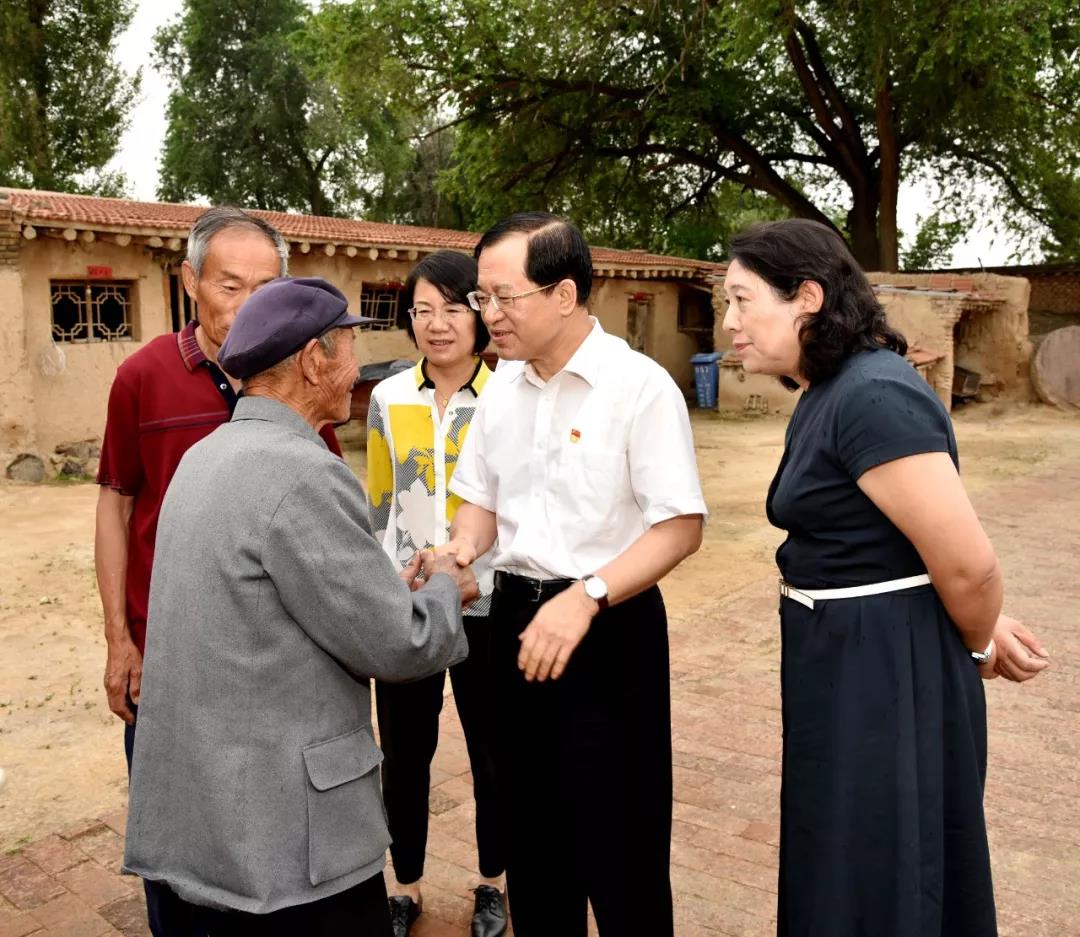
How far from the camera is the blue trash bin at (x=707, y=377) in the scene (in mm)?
20281

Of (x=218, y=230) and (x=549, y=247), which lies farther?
(x=218, y=230)

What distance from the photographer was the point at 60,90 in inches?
1017

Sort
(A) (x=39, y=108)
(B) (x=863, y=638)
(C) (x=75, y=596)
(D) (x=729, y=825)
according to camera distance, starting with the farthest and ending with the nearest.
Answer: (A) (x=39, y=108)
(C) (x=75, y=596)
(D) (x=729, y=825)
(B) (x=863, y=638)

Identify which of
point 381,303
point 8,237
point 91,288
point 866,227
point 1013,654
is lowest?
point 1013,654

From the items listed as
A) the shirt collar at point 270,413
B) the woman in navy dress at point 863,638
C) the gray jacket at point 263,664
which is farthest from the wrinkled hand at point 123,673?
the woman in navy dress at point 863,638

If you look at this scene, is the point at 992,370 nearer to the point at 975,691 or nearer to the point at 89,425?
the point at 89,425

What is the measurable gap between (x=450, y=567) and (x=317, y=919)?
29.9 inches

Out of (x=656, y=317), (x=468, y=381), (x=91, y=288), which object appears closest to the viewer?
(x=468, y=381)

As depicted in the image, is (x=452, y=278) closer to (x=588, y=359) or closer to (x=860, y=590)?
(x=588, y=359)

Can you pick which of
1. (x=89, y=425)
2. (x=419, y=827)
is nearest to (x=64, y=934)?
(x=419, y=827)

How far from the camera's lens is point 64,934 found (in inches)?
120

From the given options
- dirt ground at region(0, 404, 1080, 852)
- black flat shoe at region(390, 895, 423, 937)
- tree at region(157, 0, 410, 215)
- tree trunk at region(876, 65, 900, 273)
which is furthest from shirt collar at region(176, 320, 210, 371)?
tree at region(157, 0, 410, 215)

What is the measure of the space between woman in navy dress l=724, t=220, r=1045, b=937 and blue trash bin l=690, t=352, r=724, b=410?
18.3 m

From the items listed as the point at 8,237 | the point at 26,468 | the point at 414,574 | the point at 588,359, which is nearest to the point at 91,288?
the point at 8,237
